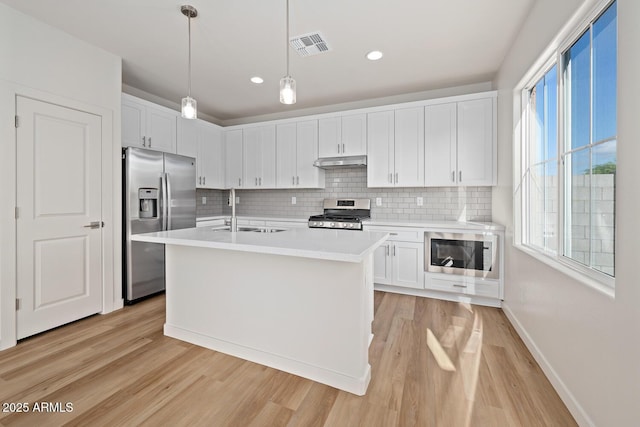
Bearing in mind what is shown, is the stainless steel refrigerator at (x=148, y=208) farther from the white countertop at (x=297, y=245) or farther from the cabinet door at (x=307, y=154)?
the cabinet door at (x=307, y=154)

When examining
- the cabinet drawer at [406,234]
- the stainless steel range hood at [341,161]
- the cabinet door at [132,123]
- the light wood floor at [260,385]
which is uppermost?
the cabinet door at [132,123]

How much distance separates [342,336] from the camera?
178cm

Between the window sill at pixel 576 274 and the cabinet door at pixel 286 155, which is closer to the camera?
the window sill at pixel 576 274

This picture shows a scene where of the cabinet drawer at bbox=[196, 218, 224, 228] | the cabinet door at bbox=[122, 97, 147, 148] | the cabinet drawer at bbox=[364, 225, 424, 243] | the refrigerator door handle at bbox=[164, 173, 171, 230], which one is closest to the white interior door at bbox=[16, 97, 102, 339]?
the cabinet door at bbox=[122, 97, 147, 148]

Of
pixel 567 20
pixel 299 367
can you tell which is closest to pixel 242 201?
pixel 299 367

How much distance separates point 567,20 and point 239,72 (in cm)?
299

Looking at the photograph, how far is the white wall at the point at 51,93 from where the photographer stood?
7.34 ft

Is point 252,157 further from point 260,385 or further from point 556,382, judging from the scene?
point 556,382

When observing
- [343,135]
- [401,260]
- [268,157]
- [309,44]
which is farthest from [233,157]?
[401,260]

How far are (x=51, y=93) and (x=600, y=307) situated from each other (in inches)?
162

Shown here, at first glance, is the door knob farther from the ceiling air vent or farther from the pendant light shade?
the ceiling air vent

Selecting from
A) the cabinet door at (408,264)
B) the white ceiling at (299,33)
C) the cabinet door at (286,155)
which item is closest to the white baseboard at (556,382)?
the cabinet door at (408,264)

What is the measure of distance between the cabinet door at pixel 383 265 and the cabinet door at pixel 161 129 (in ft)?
10.2

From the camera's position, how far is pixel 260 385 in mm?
1801
